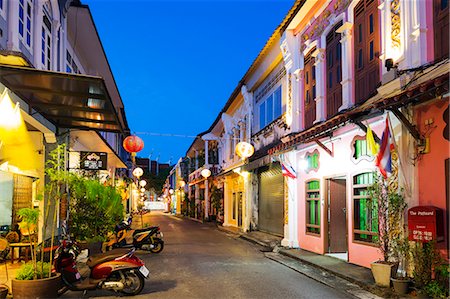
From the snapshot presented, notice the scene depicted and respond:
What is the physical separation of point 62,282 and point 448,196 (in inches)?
286

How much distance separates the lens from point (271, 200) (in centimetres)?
2036

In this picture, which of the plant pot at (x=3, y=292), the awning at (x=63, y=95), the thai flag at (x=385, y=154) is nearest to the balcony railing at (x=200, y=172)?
the awning at (x=63, y=95)

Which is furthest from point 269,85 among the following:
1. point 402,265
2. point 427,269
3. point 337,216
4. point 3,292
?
point 3,292

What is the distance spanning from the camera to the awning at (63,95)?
8595mm

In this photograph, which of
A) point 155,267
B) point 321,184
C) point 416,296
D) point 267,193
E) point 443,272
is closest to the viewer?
point 443,272

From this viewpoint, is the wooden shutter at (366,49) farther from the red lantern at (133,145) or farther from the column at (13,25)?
the red lantern at (133,145)

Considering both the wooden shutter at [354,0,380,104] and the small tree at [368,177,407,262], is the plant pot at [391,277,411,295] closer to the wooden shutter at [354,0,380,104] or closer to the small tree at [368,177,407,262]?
the small tree at [368,177,407,262]

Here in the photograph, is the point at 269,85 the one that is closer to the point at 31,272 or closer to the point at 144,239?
the point at 144,239

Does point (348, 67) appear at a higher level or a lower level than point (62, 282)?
higher

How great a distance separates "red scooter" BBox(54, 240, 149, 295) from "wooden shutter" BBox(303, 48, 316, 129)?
855 cm

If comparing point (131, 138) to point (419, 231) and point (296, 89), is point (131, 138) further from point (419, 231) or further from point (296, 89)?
point (419, 231)

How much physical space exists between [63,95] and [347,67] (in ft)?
24.9

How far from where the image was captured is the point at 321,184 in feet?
45.1

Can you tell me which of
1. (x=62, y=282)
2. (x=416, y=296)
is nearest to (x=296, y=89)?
(x=416, y=296)
